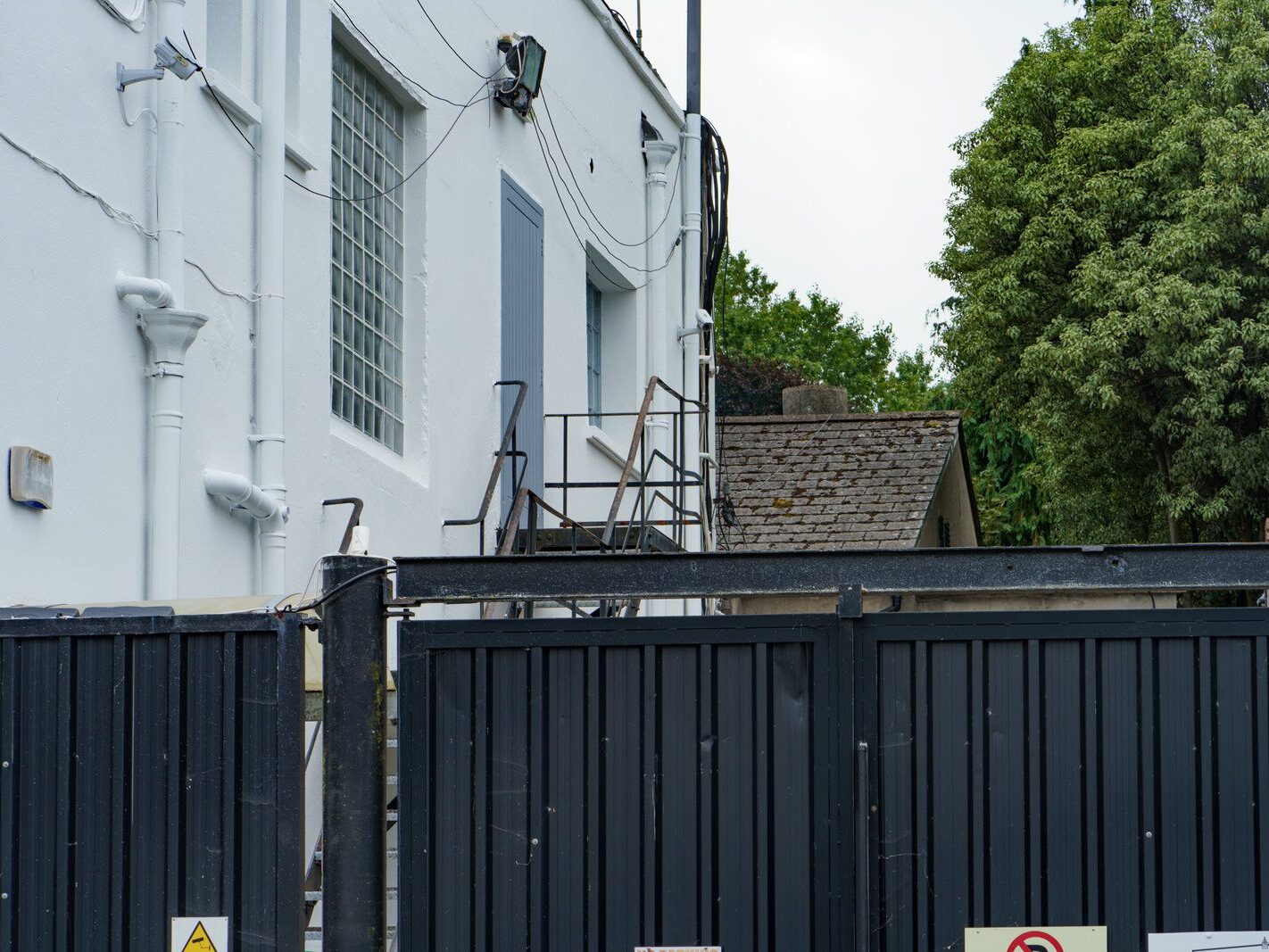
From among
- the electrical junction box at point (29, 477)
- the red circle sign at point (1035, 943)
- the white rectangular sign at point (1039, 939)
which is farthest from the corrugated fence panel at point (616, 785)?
the electrical junction box at point (29, 477)

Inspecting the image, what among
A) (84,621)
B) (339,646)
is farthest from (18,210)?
(339,646)

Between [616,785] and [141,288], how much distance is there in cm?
353

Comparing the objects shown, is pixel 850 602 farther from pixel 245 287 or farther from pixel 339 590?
pixel 245 287

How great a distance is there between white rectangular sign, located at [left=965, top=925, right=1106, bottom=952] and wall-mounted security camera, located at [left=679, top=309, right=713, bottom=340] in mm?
11629

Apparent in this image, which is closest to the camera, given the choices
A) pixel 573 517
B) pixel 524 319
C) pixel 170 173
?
pixel 170 173

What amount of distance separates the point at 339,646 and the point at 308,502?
4.39m

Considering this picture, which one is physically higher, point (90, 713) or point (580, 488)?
Result: point (580, 488)

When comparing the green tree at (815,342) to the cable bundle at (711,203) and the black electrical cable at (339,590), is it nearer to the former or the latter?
the cable bundle at (711,203)

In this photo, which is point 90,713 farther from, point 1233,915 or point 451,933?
point 1233,915

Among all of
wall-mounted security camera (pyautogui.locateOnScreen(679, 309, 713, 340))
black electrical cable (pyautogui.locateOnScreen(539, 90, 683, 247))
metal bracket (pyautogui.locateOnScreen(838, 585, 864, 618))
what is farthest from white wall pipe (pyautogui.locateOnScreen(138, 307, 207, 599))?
wall-mounted security camera (pyautogui.locateOnScreen(679, 309, 713, 340))

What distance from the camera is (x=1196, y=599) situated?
26.2 metres

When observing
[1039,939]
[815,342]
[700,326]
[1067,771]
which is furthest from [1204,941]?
[815,342]

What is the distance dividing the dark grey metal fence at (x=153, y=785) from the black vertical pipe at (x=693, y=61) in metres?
12.2

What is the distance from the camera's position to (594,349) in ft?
49.7
